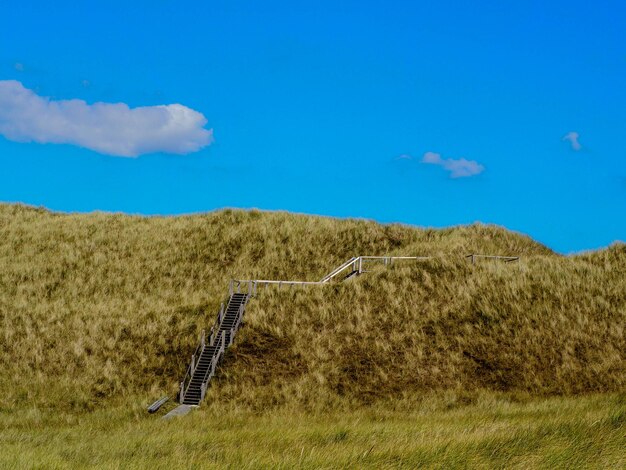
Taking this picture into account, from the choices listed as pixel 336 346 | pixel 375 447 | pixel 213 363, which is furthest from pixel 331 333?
pixel 375 447

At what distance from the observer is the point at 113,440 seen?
56.1ft

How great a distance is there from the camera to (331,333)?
106 feet

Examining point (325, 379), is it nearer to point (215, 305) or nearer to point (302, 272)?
point (215, 305)

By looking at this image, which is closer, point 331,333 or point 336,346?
point 336,346

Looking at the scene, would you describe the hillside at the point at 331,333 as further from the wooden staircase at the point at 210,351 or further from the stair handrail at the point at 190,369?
the stair handrail at the point at 190,369

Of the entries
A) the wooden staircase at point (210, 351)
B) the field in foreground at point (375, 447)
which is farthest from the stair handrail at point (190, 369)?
the field in foreground at point (375, 447)

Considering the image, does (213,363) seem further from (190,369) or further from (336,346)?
(336,346)

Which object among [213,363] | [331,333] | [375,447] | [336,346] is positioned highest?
[331,333]

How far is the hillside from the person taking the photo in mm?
29203

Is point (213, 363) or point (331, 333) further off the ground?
point (331, 333)

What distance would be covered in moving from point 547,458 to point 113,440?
1042 centimetres

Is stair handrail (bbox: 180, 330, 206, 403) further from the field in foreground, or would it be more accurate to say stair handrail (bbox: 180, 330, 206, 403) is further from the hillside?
the field in foreground

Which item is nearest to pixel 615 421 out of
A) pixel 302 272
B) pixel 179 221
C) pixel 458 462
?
pixel 458 462

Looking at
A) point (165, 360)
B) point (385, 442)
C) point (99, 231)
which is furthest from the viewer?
point (99, 231)
